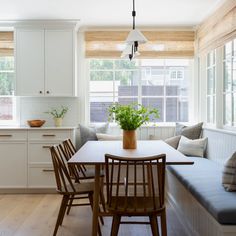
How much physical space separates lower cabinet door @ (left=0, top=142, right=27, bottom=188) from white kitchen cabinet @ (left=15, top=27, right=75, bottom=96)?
0.78 meters

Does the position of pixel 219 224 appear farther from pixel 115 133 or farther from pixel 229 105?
pixel 115 133

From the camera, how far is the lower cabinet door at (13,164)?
15.2 feet

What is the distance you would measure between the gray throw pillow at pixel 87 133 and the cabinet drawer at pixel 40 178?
61 cm

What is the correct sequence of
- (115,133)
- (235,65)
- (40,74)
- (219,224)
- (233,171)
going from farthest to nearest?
(115,133), (40,74), (235,65), (233,171), (219,224)

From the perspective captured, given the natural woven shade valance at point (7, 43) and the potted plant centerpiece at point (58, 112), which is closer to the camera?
the potted plant centerpiece at point (58, 112)

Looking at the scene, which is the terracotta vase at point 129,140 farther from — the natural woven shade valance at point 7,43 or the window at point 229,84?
the natural woven shade valance at point 7,43

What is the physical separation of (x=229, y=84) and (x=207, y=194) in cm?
189

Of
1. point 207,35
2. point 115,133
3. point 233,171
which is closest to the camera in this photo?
point 233,171

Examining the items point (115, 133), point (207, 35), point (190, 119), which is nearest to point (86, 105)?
point (115, 133)

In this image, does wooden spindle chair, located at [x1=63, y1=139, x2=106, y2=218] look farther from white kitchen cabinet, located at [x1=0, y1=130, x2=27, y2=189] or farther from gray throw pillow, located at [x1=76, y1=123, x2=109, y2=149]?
white kitchen cabinet, located at [x1=0, y1=130, x2=27, y2=189]

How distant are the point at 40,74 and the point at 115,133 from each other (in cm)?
143

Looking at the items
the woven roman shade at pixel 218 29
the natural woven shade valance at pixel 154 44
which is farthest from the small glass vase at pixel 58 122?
the woven roman shade at pixel 218 29

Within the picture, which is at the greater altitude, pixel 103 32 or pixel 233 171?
pixel 103 32

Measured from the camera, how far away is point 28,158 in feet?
15.2
